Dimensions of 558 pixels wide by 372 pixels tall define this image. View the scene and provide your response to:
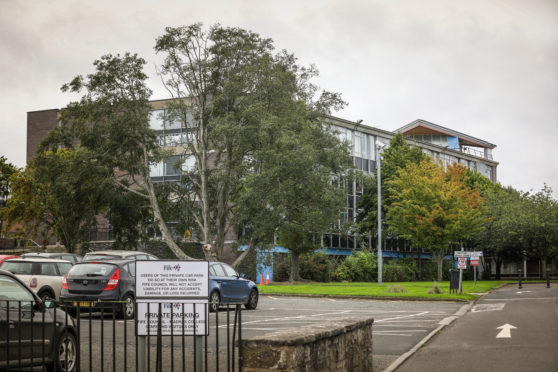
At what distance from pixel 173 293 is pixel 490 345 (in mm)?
7991

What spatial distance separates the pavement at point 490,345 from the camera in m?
10.6

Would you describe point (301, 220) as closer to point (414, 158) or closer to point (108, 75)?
point (108, 75)

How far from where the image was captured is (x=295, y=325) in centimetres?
1664

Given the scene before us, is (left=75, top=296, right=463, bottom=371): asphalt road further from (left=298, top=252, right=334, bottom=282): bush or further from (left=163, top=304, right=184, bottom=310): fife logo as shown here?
(left=298, top=252, right=334, bottom=282): bush

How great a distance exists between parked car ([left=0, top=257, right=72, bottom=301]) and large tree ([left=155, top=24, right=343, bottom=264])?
1409cm

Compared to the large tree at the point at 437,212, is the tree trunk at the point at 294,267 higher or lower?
lower

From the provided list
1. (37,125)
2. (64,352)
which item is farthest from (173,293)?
(37,125)

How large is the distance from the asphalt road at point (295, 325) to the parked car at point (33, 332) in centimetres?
61

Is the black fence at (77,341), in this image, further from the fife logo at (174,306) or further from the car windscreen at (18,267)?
the car windscreen at (18,267)

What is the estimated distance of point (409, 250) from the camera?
6600 cm

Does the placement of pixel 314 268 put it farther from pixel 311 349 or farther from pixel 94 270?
pixel 311 349

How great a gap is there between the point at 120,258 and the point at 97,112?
67.8 feet

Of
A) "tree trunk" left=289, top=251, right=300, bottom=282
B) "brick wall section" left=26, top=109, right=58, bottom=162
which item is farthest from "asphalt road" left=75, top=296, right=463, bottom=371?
"brick wall section" left=26, top=109, right=58, bottom=162

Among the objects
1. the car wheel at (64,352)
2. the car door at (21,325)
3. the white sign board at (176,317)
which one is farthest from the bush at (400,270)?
the white sign board at (176,317)
